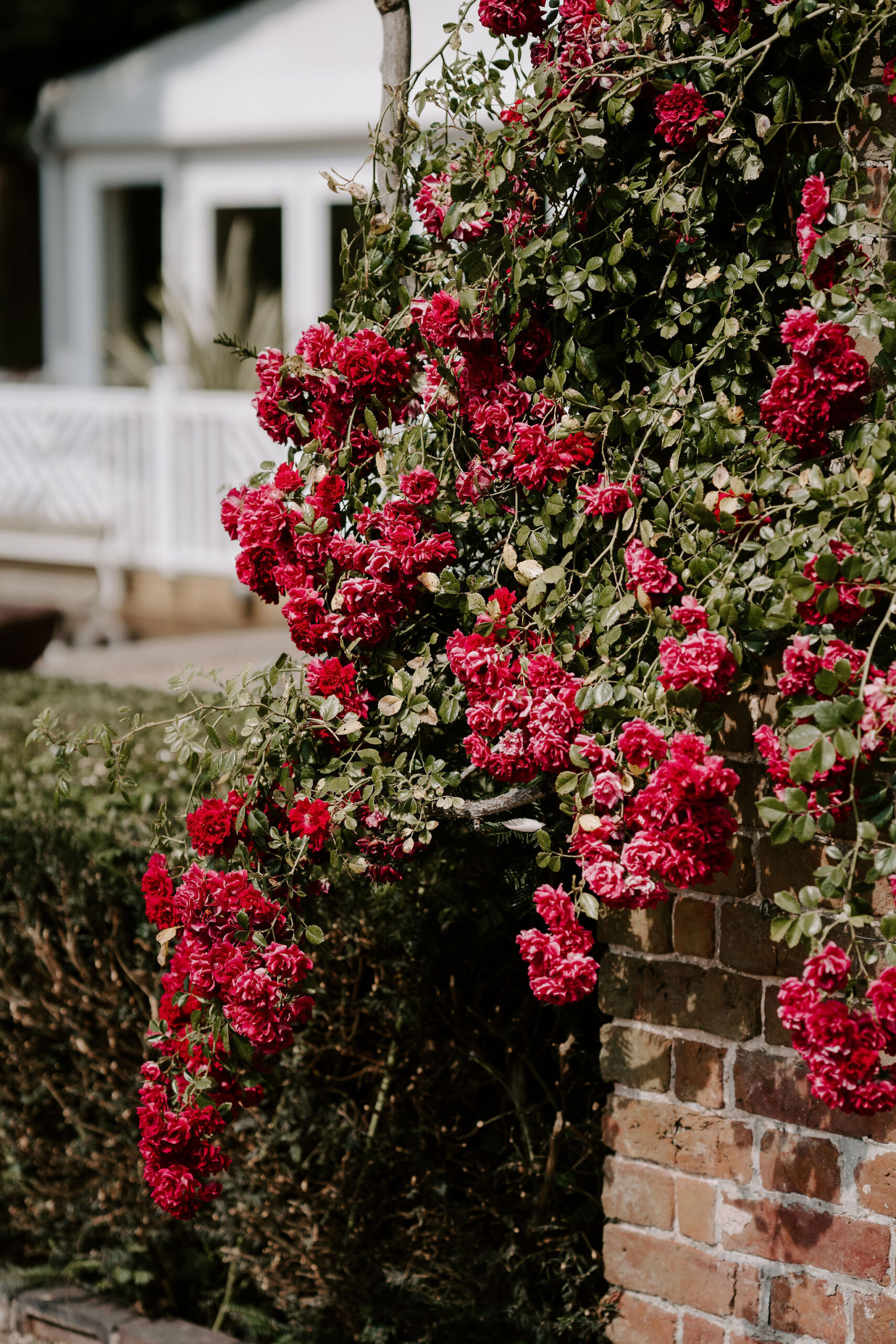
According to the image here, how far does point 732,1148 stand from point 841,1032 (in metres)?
0.66

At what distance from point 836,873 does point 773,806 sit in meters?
0.12

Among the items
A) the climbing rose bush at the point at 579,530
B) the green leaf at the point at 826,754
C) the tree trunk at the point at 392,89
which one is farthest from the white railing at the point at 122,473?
the green leaf at the point at 826,754

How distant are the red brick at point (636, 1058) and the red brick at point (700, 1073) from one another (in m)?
0.02

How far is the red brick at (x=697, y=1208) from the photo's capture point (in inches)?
88.2

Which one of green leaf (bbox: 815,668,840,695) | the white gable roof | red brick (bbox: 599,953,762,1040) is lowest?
red brick (bbox: 599,953,762,1040)

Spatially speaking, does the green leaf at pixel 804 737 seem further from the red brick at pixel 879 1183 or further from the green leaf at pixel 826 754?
the red brick at pixel 879 1183

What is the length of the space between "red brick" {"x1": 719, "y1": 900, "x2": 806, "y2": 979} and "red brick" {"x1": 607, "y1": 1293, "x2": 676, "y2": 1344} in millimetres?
641

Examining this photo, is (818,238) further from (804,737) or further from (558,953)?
(558,953)

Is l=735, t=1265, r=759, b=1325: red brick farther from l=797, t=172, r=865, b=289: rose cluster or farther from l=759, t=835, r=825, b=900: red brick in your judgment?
l=797, t=172, r=865, b=289: rose cluster

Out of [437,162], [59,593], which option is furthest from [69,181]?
[437,162]

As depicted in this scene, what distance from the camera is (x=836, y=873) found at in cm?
172

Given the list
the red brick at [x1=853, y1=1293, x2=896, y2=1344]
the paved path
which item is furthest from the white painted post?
the red brick at [x1=853, y1=1293, x2=896, y2=1344]

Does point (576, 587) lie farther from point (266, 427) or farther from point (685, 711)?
point (266, 427)

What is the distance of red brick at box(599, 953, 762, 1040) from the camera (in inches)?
85.7
